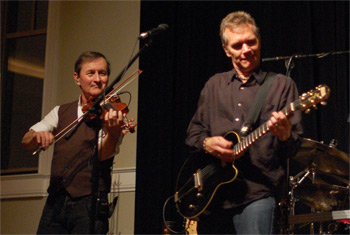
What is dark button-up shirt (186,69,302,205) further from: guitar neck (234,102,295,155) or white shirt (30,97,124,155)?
white shirt (30,97,124,155)

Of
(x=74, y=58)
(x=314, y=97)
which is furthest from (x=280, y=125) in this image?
(x=74, y=58)

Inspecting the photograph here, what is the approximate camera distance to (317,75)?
3.72m

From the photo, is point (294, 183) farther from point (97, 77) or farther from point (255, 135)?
point (97, 77)

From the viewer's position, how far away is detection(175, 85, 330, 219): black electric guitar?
7.10 ft

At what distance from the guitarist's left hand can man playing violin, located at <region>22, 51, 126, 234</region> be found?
0.81 metres

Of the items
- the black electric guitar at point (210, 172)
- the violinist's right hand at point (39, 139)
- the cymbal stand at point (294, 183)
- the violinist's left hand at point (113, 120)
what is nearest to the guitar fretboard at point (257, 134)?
the black electric guitar at point (210, 172)

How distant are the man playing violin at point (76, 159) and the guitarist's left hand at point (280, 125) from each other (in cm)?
81

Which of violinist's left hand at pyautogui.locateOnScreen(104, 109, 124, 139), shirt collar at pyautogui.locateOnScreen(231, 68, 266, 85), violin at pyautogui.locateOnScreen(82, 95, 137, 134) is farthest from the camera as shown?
violin at pyautogui.locateOnScreen(82, 95, 137, 134)

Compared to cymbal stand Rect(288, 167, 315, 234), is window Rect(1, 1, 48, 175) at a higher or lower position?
higher

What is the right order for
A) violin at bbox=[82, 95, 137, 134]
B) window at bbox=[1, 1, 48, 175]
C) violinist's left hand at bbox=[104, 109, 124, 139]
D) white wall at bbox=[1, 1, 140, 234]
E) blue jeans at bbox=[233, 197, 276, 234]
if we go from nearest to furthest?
blue jeans at bbox=[233, 197, 276, 234], violinist's left hand at bbox=[104, 109, 124, 139], violin at bbox=[82, 95, 137, 134], white wall at bbox=[1, 1, 140, 234], window at bbox=[1, 1, 48, 175]

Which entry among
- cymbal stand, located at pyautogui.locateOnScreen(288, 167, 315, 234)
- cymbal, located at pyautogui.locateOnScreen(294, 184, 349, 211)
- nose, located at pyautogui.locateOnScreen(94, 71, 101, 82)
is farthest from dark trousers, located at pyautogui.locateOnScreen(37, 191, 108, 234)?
cymbal, located at pyautogui.locateOnScreen(294, 184, 349, 211)

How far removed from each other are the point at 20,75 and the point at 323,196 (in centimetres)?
339

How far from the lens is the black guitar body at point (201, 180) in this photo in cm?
225

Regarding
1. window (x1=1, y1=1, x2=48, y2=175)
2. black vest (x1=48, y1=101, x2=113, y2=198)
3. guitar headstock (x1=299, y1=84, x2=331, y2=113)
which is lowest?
black vest (x1=48, y1=101, x2=113, y2=198)
